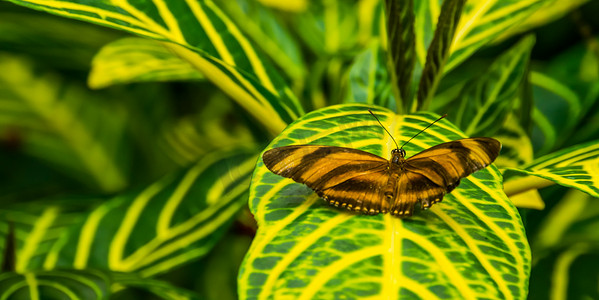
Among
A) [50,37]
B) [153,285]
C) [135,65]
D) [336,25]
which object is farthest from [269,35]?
[153,285]

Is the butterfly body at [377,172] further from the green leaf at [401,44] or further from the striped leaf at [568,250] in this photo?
the striped leaf at [568,250]

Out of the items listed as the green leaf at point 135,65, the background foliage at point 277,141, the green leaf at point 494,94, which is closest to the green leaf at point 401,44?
the background foliage at point 277,141

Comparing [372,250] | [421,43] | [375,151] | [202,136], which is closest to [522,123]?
[421,43]

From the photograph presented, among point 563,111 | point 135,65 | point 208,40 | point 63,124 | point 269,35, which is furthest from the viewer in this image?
point 63,124

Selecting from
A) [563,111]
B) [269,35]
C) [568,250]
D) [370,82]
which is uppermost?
[269,35]

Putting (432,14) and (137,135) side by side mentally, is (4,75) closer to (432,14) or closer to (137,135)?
(137,135)

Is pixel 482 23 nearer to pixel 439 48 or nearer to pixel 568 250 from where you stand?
pixel 439 48

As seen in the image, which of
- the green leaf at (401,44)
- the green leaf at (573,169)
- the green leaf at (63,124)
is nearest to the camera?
the green leaf at (573,169)

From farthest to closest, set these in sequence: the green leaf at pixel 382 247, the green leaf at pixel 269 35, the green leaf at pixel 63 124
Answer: the green leaf at pixel 63 124 → the green leaf at pixel 269 35 → the green leaf at pixel 382 247
